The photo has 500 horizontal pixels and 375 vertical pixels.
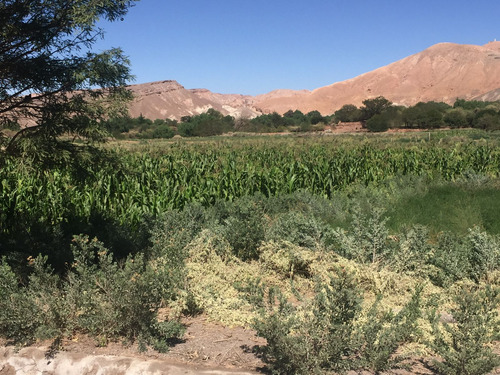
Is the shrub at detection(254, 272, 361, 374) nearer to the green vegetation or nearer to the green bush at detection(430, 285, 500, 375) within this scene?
the green vegetation

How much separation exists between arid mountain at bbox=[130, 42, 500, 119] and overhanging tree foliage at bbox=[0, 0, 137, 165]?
401 feet

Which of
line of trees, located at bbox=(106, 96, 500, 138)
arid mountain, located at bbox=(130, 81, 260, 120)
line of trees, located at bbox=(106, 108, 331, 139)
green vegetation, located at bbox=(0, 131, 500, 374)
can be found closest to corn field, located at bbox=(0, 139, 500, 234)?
green vegetation, located at bbox=(0, 131, 500, 374)

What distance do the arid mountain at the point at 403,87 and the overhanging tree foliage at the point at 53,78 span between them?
12217 cm

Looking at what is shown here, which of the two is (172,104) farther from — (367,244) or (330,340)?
(330,340)

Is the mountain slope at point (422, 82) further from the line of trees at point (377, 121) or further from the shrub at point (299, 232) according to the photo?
the shrub at point (299, 232)

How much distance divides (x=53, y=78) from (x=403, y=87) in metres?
147

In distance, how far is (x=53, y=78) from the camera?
4.83 metres

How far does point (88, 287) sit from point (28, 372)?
79 centimetres

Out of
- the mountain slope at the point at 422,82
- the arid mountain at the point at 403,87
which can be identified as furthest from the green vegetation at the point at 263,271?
the mountain slope at the point at 422,82

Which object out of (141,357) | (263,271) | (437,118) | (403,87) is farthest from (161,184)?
(403,87)

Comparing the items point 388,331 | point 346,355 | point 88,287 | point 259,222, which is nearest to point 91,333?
point 88,287

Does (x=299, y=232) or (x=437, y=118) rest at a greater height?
(x=437, y=118)

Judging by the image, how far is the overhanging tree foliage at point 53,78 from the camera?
461 cm

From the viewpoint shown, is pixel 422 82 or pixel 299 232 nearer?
pixel 299 232
